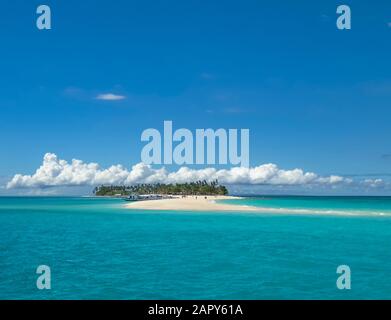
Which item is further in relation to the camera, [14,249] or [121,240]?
[121,240]

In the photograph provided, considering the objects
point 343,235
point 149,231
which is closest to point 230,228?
point 149,231

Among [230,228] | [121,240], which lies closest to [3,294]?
[121,240]

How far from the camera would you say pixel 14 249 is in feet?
105

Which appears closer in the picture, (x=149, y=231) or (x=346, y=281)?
(x=346, y=281)

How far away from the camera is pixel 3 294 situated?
19.0m
